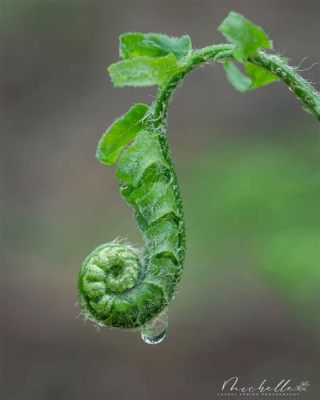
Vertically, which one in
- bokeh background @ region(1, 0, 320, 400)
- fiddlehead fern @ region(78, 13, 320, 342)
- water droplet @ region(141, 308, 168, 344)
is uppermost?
bokeh background @ region(1, 0, 320, 400)

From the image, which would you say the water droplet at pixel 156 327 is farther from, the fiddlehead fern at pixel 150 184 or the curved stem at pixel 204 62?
the curved stem at pixel 204 62

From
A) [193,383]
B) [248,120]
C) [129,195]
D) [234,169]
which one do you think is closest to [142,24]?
[248,120]

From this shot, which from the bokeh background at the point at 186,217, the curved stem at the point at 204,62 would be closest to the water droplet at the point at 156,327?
the curved stem at the point at 204,62

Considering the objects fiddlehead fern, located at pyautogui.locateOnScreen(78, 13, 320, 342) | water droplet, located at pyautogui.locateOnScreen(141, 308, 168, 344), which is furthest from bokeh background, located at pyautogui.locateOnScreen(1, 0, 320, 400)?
fiddlehead fern, located at pyautogui.locateOnScreen(78, 13, 320, 342)

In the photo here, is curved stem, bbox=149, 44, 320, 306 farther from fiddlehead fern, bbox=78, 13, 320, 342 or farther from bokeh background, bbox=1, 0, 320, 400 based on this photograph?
bokeh background, bbox=1, 0, 320, 400

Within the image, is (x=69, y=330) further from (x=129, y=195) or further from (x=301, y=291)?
(x=129, y=195)

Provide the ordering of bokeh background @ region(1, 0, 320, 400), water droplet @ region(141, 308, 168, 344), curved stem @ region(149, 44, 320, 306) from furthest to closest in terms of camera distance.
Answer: bokeh background @ region(1, 0, 320, 400) < water droplet @ region(141, 308, 168, 344) < curved stem @ region(149, 44, 320, 306)
